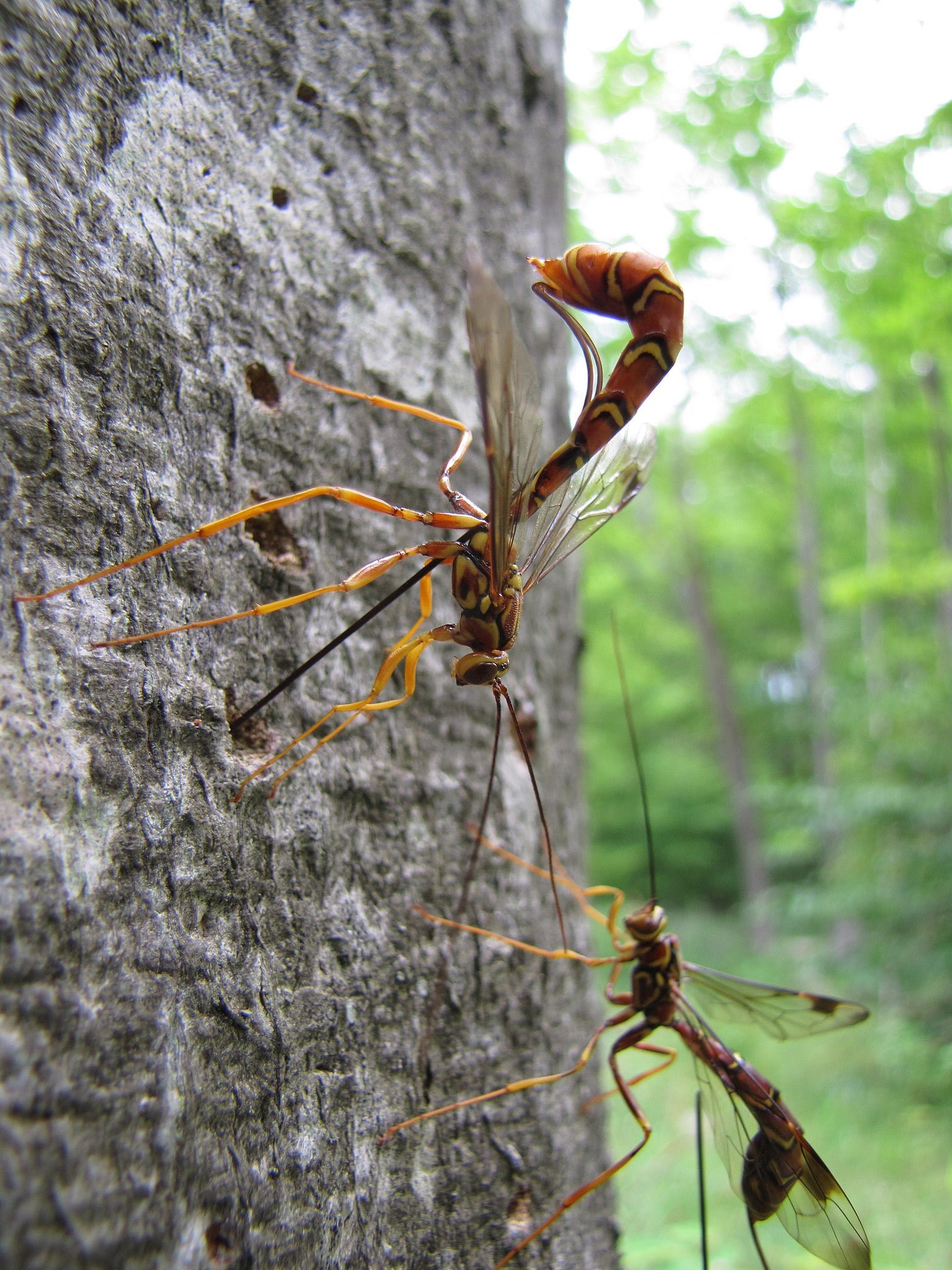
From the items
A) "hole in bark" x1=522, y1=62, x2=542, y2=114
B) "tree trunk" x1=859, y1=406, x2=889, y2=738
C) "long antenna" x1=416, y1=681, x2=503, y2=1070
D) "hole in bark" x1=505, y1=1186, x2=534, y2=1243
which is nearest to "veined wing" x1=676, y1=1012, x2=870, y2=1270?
"hole in bark" x1=505, y1=1186, x2=534, y2=1243

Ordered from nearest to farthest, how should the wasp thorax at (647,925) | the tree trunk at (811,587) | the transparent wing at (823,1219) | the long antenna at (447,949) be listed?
the long antenna at (447,949), the transparent wing at (823,1219), the wasp thorax at (647,925), the tree trunk at (811,587)

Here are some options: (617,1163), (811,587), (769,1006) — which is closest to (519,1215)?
(617,1163)

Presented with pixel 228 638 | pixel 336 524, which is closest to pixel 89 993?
pixel 228 638

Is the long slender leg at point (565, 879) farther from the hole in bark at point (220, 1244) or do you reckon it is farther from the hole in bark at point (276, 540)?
the hole in bark at point (220, 1244)

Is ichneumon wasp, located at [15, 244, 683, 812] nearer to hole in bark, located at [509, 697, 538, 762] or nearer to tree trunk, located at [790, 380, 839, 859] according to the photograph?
hole in bark, located at [509, 697, 538, 762]

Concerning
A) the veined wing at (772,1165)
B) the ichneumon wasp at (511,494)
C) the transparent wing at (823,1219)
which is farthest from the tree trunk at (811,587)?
the ichneumon wasp at (511,494)

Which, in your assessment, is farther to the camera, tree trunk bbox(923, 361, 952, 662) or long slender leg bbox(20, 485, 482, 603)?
tree trunk bbox(923, 361, 952, 662)

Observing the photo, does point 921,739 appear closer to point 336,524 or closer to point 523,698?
point 523,698
